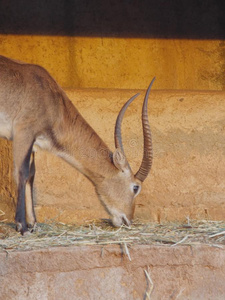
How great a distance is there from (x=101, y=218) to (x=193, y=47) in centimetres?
309

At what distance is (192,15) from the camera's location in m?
9.41

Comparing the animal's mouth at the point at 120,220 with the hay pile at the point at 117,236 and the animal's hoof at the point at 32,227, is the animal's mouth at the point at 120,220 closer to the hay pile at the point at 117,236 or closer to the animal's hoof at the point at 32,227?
the hay pile at the point at 117,236

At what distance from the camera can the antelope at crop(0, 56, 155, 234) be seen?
676cm

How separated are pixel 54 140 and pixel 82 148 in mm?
360

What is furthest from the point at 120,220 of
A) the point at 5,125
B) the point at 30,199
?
the point at 5,125

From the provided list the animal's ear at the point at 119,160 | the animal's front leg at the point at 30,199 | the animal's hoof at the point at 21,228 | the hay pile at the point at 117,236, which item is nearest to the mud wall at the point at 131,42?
the animal's front leg at the point at 30,199

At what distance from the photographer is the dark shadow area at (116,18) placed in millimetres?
9219

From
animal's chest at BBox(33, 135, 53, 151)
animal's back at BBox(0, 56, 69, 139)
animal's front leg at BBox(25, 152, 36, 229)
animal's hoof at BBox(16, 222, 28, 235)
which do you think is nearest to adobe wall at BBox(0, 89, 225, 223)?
animal's front leg at BBox(25, 152, 36, 229)

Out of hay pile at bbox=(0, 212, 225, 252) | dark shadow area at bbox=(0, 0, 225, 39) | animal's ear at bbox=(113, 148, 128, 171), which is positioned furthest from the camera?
dark shadow area at bbox=(0, 0, 225, 39)

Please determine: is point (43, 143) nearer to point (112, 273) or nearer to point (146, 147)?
point (146, 147)

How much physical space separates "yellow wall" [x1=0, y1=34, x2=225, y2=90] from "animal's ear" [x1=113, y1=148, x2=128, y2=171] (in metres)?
2.34

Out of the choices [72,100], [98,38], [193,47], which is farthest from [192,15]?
[72,100]

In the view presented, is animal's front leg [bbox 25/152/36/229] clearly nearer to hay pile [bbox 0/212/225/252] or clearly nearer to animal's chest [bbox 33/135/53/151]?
hay pile [bbox 0/212/225/252]

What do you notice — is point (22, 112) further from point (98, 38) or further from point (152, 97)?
point (98, 38)
